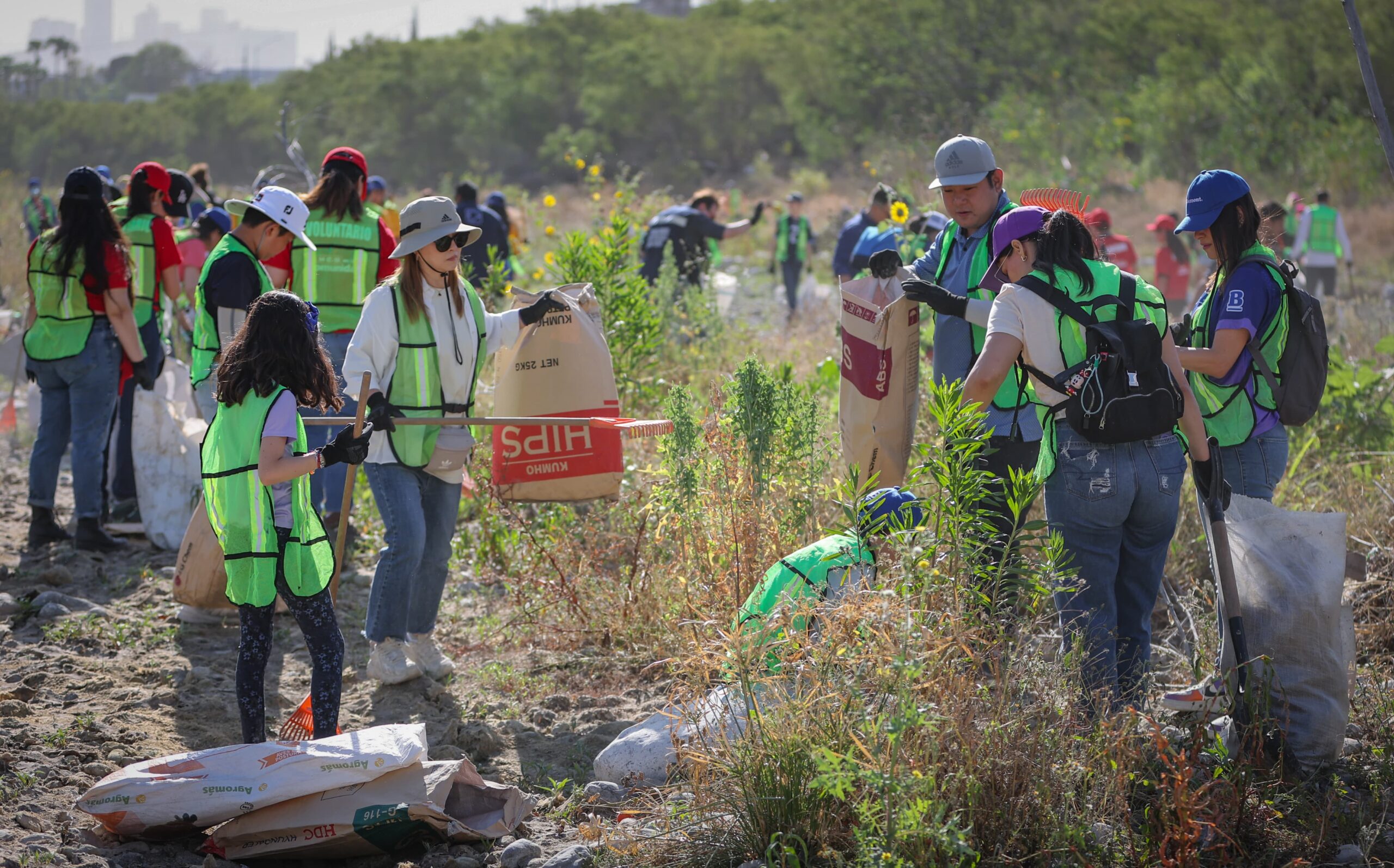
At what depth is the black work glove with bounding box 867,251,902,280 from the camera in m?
4.41

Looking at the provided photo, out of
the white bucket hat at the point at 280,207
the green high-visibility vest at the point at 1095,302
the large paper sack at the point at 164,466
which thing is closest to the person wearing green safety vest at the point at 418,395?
the white bucket hat at the point at 280,207

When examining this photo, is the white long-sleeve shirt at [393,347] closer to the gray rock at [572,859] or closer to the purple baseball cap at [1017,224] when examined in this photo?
the gray rock at [572,859]

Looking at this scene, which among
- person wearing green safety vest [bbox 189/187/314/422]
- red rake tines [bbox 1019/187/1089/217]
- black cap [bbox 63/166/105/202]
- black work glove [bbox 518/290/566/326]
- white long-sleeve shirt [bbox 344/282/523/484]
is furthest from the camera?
black cap [bbox 63/166/105/202]

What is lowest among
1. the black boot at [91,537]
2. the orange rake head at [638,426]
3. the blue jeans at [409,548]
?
the black boot at [91,537]

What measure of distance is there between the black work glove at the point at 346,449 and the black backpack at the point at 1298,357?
2682mm

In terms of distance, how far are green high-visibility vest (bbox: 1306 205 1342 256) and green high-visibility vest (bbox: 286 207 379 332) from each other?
40.0 ft

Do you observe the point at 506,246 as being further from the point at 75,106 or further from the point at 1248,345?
the point at 75,106

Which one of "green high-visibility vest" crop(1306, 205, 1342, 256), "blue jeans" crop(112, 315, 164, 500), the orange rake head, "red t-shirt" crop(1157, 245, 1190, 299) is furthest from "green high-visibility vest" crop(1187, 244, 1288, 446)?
"green high-visibility vest" crop(1306, 205, 1342, 256)

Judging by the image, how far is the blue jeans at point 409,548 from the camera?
14.2 ft

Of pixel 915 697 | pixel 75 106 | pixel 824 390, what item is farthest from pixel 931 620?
pixel 75 106

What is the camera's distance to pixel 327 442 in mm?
5617

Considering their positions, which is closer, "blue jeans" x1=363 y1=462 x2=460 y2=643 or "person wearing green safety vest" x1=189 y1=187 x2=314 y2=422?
"blue jeans" x1=363 y1=462 x2=460 y2=643

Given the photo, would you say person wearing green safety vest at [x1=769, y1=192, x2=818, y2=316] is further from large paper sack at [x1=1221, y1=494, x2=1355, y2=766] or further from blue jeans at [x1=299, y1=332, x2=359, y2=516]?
large paper sack at [x1=1221, y1=494, x2=1355, y2=766]

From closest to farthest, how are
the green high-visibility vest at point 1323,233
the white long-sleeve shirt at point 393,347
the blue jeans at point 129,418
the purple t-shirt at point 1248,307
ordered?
the purple t-shirt at point 1248,307
the white long-sleeve shirt at point 393,347
the blue jeans at point 129,418
the green high-visibility vest at point 1323,233
